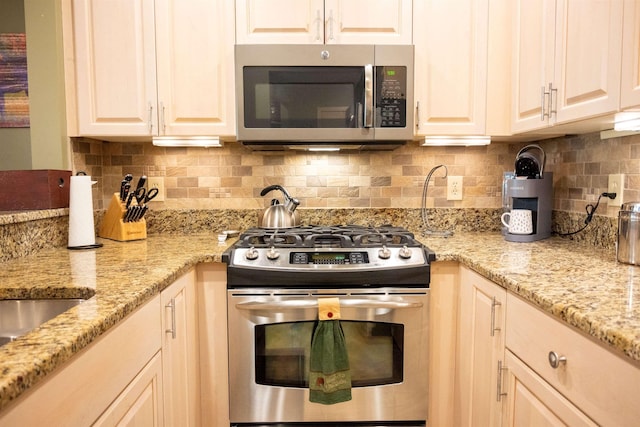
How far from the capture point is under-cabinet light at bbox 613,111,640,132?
1165mm

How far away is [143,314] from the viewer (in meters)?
1.03

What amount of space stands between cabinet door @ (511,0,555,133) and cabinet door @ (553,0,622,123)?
61mm

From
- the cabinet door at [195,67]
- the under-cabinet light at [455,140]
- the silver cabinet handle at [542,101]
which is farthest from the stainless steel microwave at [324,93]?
the silver cabinet handle at [542,101]

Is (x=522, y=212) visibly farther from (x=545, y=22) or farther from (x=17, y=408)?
(x=17, y=408)

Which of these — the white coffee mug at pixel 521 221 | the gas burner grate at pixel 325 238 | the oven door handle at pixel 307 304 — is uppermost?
the white coffee mug at pixel 521 221

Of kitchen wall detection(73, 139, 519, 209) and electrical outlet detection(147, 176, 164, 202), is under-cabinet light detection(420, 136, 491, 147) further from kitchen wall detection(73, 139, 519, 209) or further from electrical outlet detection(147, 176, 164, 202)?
electrical outlet detection(147, 176, 164, 202)

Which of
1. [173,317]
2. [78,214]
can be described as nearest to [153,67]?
[78,214]

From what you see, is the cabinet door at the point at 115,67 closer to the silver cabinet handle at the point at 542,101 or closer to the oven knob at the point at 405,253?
the oven knob at the point at 405,253

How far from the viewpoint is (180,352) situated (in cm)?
136

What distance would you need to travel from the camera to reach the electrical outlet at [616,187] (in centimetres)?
149

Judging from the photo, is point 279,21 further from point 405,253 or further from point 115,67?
point 405,253

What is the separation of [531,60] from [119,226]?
6.12 ft

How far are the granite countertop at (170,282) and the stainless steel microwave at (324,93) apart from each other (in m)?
0.54

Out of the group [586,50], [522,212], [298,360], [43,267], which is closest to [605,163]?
[522,212]
